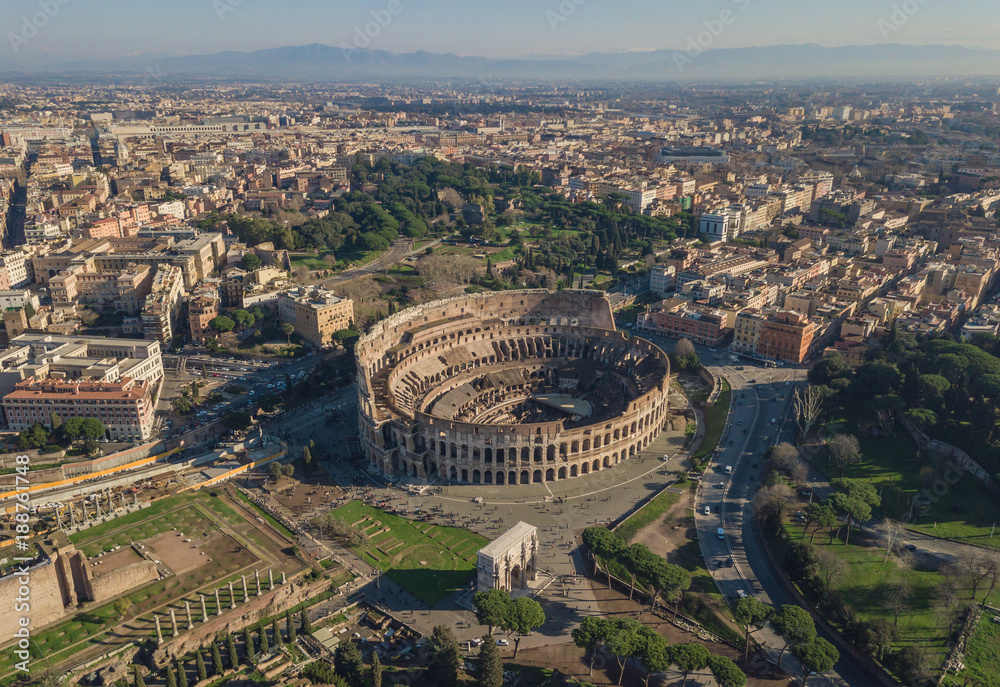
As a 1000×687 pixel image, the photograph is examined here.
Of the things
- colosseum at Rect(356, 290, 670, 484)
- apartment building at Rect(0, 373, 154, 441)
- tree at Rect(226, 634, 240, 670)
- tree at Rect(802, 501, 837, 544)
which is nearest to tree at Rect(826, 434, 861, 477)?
tree at Rect(802, 501, 837, 544)

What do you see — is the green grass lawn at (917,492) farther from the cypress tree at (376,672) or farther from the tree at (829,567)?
the cypress tree at (376,672)

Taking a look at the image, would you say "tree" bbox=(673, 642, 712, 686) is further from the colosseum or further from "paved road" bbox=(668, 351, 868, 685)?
the colosseum

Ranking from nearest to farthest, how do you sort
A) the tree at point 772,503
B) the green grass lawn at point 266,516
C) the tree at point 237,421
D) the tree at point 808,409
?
1. the tree at point 772,503
2. the green grass lawn at point 266,516
3. the tree at point 808,409
4. the tree at point 237,421

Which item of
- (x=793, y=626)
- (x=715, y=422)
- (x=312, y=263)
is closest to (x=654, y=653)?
(x=793, y=626)

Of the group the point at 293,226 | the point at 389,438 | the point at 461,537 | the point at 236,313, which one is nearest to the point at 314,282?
the point at 236,313

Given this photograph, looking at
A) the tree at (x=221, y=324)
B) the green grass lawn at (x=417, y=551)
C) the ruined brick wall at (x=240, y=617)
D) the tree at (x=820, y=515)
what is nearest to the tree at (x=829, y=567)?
the tree at (x=820, y=515)

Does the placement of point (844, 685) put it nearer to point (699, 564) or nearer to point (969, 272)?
point (699, 564)

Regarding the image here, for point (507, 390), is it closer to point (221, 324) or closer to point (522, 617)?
point (522, 617)
